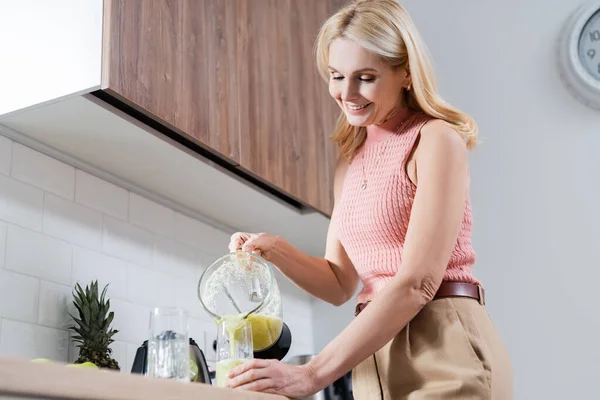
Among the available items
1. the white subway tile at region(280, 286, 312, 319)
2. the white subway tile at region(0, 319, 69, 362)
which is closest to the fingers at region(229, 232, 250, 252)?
the white subway tile at region(0, 319, 69, 362)

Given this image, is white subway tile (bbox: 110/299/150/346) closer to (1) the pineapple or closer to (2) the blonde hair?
(1) the pineapple

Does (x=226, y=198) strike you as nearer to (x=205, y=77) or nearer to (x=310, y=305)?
(x=205, y=77)

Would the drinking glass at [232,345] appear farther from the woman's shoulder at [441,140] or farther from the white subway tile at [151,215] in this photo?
the white subway tile at [151,215]

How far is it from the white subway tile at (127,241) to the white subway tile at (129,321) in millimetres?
129

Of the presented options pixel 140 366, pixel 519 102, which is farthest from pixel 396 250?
pixel 519 102

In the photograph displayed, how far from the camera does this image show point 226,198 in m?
2.38

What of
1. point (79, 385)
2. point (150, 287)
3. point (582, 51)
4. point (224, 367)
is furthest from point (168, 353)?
point (582, 51)

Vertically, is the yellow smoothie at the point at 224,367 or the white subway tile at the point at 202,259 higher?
the white subway tile at the point at 202,259

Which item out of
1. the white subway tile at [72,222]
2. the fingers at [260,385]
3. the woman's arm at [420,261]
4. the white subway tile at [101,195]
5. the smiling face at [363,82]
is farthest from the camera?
the white subway tile at [101,195]

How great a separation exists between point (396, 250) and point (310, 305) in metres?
1.86

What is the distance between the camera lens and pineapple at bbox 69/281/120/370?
1913mm

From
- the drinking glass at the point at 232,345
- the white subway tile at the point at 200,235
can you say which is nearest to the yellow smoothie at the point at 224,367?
the drinking glass at the point at 232,345

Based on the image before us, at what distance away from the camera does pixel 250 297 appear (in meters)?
1.27

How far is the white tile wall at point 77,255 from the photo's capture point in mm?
1876
